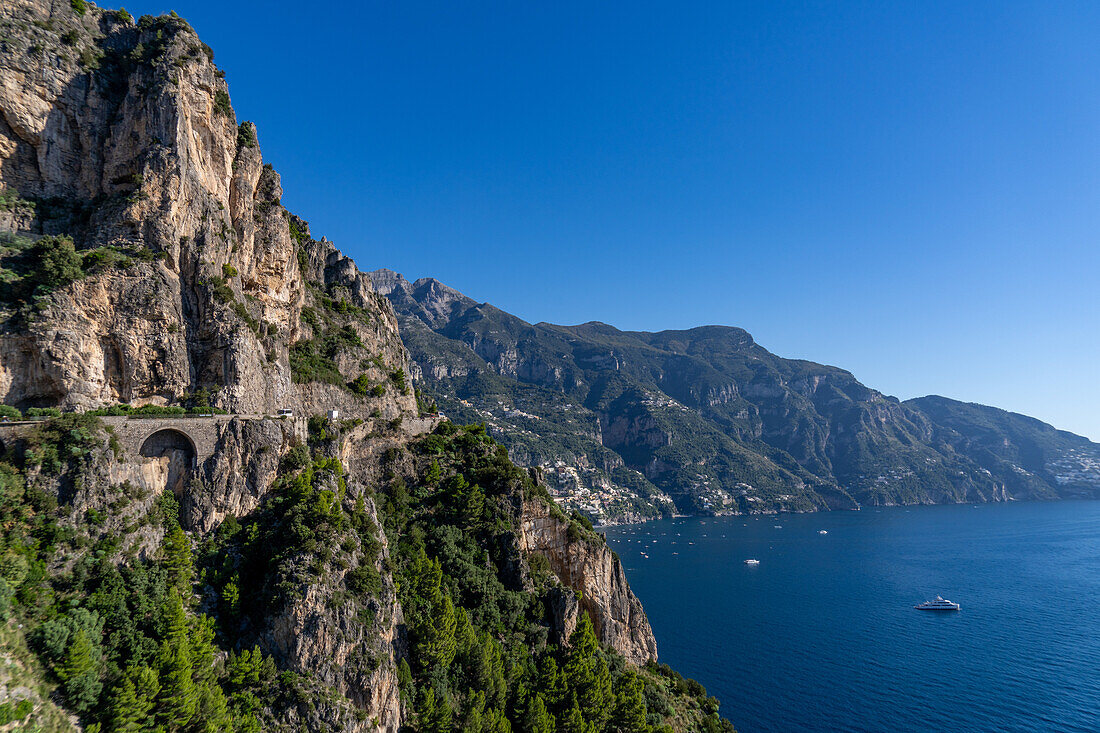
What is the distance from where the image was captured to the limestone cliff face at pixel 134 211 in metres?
30.9

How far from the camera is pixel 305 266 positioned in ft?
193

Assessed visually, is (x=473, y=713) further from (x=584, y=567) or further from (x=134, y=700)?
(x=584, y=567)

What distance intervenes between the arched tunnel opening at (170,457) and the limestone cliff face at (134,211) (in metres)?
3.24

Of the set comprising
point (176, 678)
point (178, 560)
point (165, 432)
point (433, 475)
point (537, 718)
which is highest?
point (165, 432)

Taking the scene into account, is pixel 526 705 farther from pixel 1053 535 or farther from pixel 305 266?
pixel 1053 535

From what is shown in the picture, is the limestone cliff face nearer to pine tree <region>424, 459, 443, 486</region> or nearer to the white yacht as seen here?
pine tree <region>424, 459, 443, 486</region>

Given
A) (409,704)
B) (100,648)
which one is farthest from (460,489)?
(100,648)

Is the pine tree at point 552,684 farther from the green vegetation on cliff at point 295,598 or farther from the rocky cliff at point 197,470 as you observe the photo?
the rocky cliff at point 197,470

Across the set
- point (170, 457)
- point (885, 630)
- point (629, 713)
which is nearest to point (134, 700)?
point (170, 457)

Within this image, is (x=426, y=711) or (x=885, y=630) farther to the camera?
(x=885, y=630)

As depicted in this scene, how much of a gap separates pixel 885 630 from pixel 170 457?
3970 inches

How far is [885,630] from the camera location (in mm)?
82375

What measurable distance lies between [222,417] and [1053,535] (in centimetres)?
22139

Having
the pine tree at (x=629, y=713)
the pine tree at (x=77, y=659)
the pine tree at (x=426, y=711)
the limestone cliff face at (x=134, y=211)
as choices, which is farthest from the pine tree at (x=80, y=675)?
the pine tree at (x=629, y=713)
